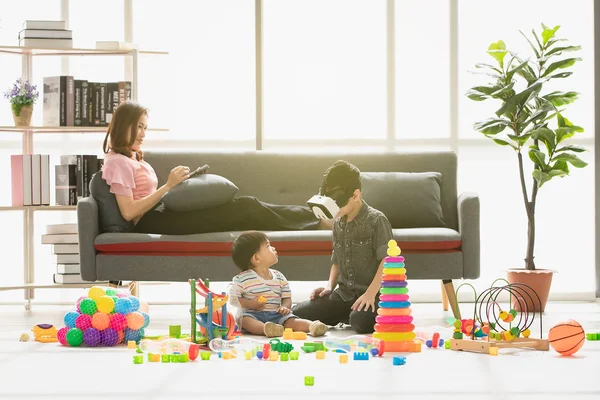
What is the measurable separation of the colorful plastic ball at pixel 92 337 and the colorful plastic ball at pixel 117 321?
6 centimetres

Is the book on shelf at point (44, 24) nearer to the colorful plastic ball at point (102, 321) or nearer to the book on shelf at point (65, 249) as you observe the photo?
the book on shelf at point (65, 249)

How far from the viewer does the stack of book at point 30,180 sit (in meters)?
4.81

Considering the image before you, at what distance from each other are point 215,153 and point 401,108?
1322mm

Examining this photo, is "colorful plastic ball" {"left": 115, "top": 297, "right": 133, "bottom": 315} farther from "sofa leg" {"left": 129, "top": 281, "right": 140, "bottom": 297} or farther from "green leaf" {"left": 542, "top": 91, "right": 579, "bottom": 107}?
"green leaf" {"left": 542, "top": 91, "right": 579, "bottom": 107}

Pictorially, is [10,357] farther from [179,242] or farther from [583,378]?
[583,378]

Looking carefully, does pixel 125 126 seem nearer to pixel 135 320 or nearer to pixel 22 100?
pixel 22 100

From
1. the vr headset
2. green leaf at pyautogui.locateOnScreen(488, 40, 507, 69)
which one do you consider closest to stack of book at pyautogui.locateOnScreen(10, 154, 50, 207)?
the vr headset

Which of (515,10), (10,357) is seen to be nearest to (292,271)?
(10,357)

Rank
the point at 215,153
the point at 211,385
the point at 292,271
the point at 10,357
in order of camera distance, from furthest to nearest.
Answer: the point at 215,153 < the point at 292,271 < the point at 10,357 < the point at 211,385

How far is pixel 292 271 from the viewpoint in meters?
3.99

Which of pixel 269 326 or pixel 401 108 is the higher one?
pixel 401 108

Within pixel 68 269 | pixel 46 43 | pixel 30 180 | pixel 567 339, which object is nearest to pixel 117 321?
pixel 68 269

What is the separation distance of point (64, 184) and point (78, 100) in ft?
1.60

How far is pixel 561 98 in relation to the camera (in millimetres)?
4730
